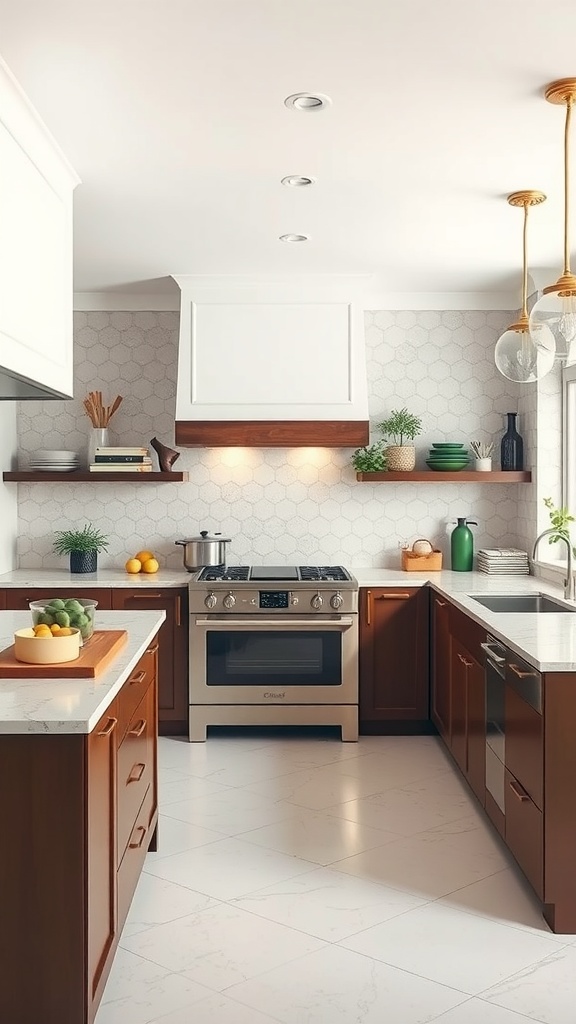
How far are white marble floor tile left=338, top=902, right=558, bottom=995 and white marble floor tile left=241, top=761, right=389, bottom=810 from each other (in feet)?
3.57

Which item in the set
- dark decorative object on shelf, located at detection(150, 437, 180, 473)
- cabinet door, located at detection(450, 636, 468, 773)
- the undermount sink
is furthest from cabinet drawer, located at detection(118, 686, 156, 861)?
dark decorative object on shelf, located at detection(150, 437, 180, 473)

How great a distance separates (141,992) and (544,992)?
109 centimetres

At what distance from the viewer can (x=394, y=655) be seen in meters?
5.23

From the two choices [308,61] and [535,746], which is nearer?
[308,61]

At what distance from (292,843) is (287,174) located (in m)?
2.55

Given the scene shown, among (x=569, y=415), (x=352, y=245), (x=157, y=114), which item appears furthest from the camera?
(x=569, y=415)

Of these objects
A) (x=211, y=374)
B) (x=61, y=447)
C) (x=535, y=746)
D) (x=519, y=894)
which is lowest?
(x=519, y=894)

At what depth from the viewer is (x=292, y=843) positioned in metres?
3.66

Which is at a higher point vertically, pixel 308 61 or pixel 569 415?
pixel 308 61

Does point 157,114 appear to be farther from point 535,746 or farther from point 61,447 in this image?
point 61,447

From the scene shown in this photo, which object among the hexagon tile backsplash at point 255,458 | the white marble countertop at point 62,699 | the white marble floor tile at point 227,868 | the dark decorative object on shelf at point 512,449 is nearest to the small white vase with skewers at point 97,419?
the hexagon tile backsplash at point 255,458

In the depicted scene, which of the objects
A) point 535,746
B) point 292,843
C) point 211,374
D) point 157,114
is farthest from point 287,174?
point 292,843

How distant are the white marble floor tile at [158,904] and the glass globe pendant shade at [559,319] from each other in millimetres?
2128

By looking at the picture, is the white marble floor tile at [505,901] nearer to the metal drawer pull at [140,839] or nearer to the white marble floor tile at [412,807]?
the white marble floor tile at [412,807]
